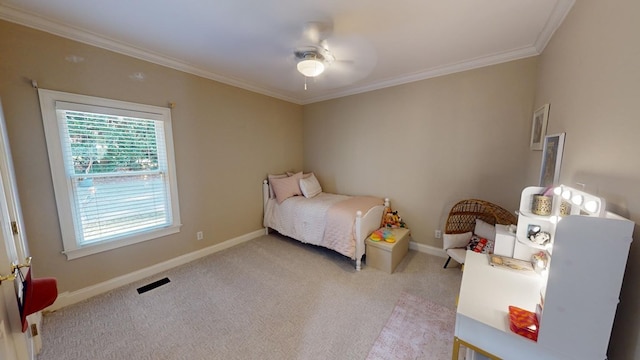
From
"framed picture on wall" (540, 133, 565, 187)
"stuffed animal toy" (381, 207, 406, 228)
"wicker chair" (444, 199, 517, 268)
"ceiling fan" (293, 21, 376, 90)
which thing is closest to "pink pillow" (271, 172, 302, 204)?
"stuffed animal toy" (381, 207, 406, 228)

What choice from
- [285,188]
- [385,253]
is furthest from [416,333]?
[285,188]

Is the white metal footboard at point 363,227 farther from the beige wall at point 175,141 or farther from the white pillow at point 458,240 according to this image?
the beige wall at point 175,141

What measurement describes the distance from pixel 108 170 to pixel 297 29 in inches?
87.7

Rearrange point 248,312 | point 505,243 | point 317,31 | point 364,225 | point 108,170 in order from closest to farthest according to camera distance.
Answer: point 505,243, point 317,31, point 248,312, point 108,170, point 364,225

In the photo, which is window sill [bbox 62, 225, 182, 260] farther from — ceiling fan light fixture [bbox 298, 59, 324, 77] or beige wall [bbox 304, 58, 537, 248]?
beige wall [bbox 304, 58, 537, 248]

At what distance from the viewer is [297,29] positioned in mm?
1825

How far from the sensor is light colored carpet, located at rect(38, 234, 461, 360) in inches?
61.8

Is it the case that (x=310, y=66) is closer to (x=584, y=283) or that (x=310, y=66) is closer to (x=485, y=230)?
(x=584, y=283)

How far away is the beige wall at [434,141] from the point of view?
2.36 meters

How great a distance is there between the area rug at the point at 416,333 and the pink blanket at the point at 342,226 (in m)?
0.78

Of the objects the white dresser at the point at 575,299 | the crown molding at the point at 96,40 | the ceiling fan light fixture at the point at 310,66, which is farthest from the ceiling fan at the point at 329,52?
the white dresser at the point at 575,299

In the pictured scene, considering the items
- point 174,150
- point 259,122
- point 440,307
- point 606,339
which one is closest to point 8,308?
point 174,150

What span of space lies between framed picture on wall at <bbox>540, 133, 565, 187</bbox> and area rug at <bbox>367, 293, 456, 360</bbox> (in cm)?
131

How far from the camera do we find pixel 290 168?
4.07 meters
